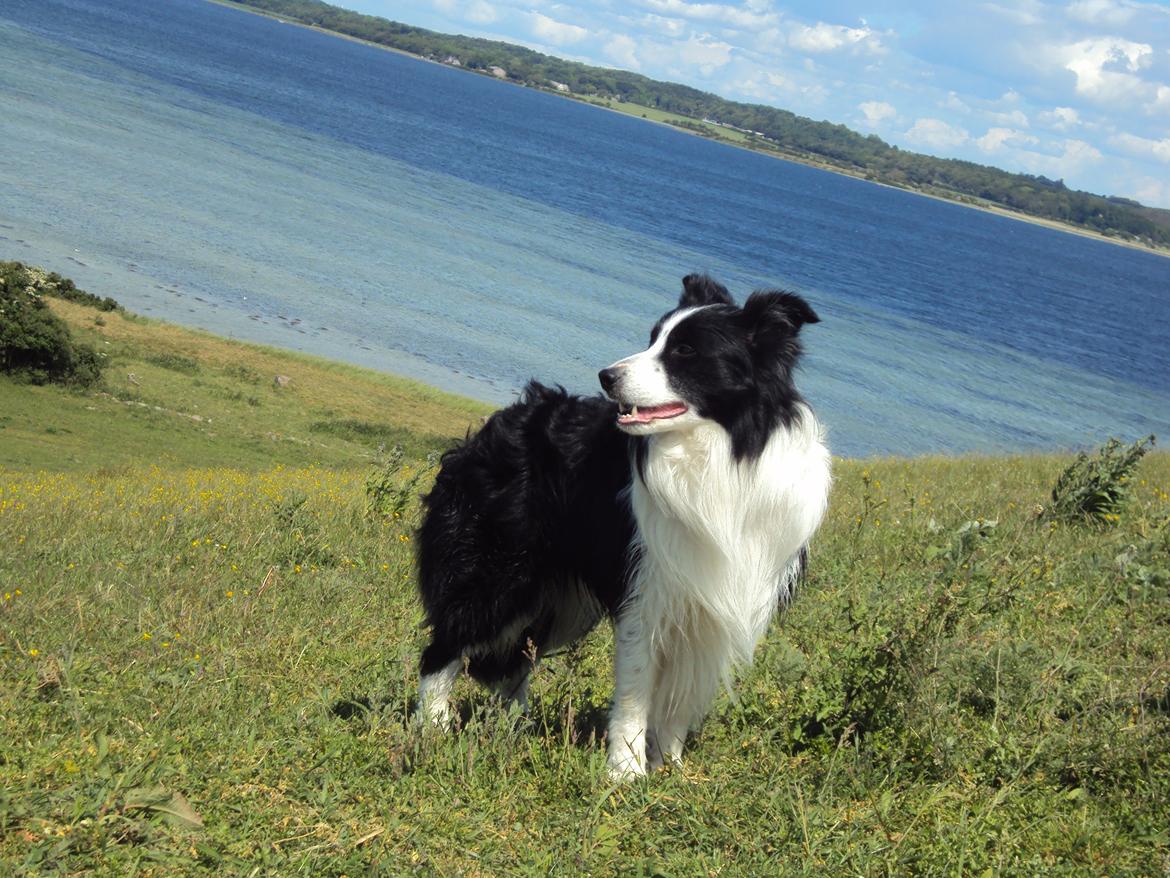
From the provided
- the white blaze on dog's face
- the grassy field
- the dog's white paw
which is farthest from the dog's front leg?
the white blaze on dog's face

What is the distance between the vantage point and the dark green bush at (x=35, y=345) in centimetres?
2050

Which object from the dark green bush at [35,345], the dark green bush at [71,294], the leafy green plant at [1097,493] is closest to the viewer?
the leafy green plant at [1097,493]

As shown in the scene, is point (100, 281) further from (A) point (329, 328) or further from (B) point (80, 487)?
(B) point (80, 487)

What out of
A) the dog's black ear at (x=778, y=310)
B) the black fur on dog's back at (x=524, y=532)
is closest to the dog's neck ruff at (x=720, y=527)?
the black fur on dog's back at (x=524, y=532)

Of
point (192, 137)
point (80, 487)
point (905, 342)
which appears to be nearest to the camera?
point (80, 487)

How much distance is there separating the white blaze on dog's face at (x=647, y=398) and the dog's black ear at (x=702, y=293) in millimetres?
446

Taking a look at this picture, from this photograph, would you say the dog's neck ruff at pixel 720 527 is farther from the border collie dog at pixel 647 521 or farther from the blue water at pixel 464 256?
the blue water at pixel 464 256

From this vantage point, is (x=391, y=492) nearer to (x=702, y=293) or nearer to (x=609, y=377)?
(x=702, y=293)

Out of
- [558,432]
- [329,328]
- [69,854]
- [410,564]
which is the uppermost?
[558,432]

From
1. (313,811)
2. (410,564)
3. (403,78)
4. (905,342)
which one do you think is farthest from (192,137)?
(403,78)

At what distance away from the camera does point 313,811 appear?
4.17 meters

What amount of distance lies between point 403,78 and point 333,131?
285 ft

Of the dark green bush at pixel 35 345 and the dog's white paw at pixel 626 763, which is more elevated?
the dog's white paw at pixel 626 763

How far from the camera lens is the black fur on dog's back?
15.7ft
